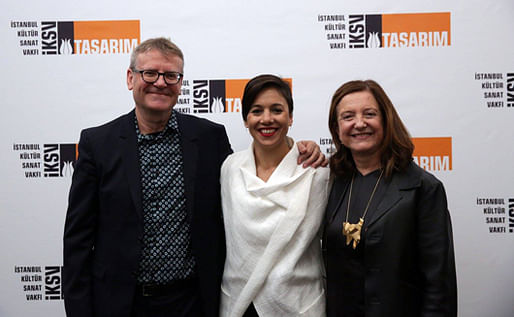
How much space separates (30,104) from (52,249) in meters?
0.90

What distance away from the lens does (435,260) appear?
1.29 m

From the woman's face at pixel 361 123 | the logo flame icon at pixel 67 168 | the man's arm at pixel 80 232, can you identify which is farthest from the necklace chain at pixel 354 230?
the logo flame icon at pixel 67 168

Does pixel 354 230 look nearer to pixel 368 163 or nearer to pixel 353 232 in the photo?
pixel 353 232

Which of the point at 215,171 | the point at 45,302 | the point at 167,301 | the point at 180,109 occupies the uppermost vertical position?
the point at 180,109

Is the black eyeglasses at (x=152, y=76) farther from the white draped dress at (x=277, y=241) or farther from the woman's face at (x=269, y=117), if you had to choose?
the white draped dress at (x=277, y=241)

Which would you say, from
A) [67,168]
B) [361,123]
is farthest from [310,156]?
[67,168]

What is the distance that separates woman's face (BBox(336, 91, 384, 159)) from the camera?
140 centimetres

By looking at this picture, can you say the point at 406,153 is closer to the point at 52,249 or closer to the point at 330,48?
the point at 330,48

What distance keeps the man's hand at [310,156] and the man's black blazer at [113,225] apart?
17.4 inches

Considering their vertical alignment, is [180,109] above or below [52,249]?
above

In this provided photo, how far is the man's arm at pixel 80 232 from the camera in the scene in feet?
4.98

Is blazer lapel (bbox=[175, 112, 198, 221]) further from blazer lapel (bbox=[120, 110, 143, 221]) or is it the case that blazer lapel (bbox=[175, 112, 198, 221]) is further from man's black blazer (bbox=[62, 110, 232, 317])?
blazer lapel (bbox=[120, 110, 143, 221])

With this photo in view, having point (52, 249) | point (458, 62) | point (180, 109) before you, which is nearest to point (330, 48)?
point (458, 62)

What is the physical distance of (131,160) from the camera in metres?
1.52
